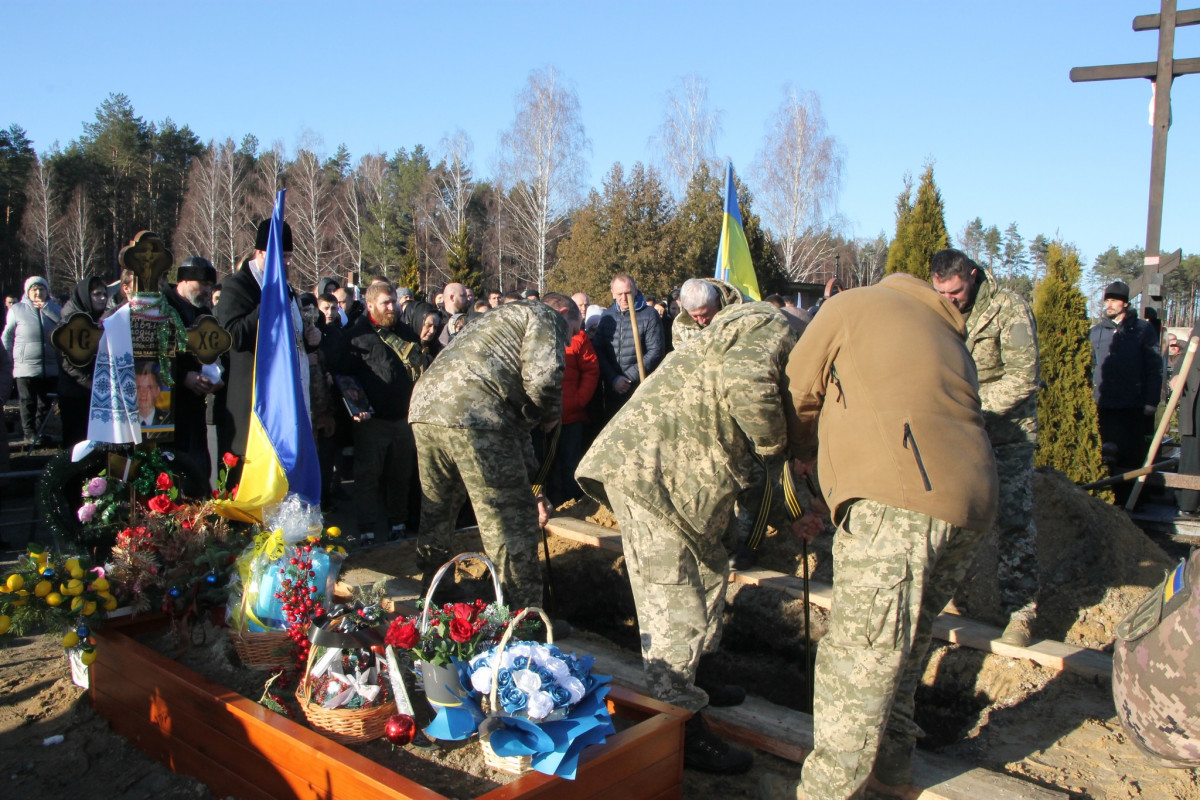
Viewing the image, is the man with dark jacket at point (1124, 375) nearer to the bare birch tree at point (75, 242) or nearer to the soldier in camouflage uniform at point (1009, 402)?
the soldier in camouflage uniform at point (1009, 402)

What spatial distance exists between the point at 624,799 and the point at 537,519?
2.17m

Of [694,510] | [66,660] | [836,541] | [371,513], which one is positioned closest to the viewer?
[836,541]

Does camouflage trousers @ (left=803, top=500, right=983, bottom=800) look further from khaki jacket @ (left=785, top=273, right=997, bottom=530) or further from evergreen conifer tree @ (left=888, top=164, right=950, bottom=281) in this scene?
evergreen conifer tree @ (left=888, top=164, right=950, bottom=281)

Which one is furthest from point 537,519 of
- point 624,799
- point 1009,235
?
point 1009,235

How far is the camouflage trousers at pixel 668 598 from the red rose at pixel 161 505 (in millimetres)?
2510

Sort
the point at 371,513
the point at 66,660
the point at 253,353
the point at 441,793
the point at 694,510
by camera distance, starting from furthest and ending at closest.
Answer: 1. the point at 371,513
2. the point at 253,353
3. the point at 66,660
4. the point at 694,510
5. the point at 441,793

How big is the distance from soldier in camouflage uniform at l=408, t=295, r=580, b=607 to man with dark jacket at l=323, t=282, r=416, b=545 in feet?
6.53

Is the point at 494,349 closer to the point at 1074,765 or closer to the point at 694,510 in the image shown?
the point at 694,510

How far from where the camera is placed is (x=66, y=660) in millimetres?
4668

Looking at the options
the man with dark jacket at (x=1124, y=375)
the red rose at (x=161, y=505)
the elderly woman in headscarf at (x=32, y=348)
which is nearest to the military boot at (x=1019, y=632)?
the red rose at (x=161, y=505)

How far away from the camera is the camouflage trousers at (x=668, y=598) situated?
135 inches

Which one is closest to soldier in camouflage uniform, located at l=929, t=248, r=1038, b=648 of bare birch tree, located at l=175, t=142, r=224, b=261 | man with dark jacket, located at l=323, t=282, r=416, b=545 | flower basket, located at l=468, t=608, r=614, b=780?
flower basket, located at l=468, t=608, r=614, b=780

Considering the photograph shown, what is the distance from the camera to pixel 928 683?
4664mm

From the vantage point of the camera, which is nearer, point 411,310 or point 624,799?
point 624,799
